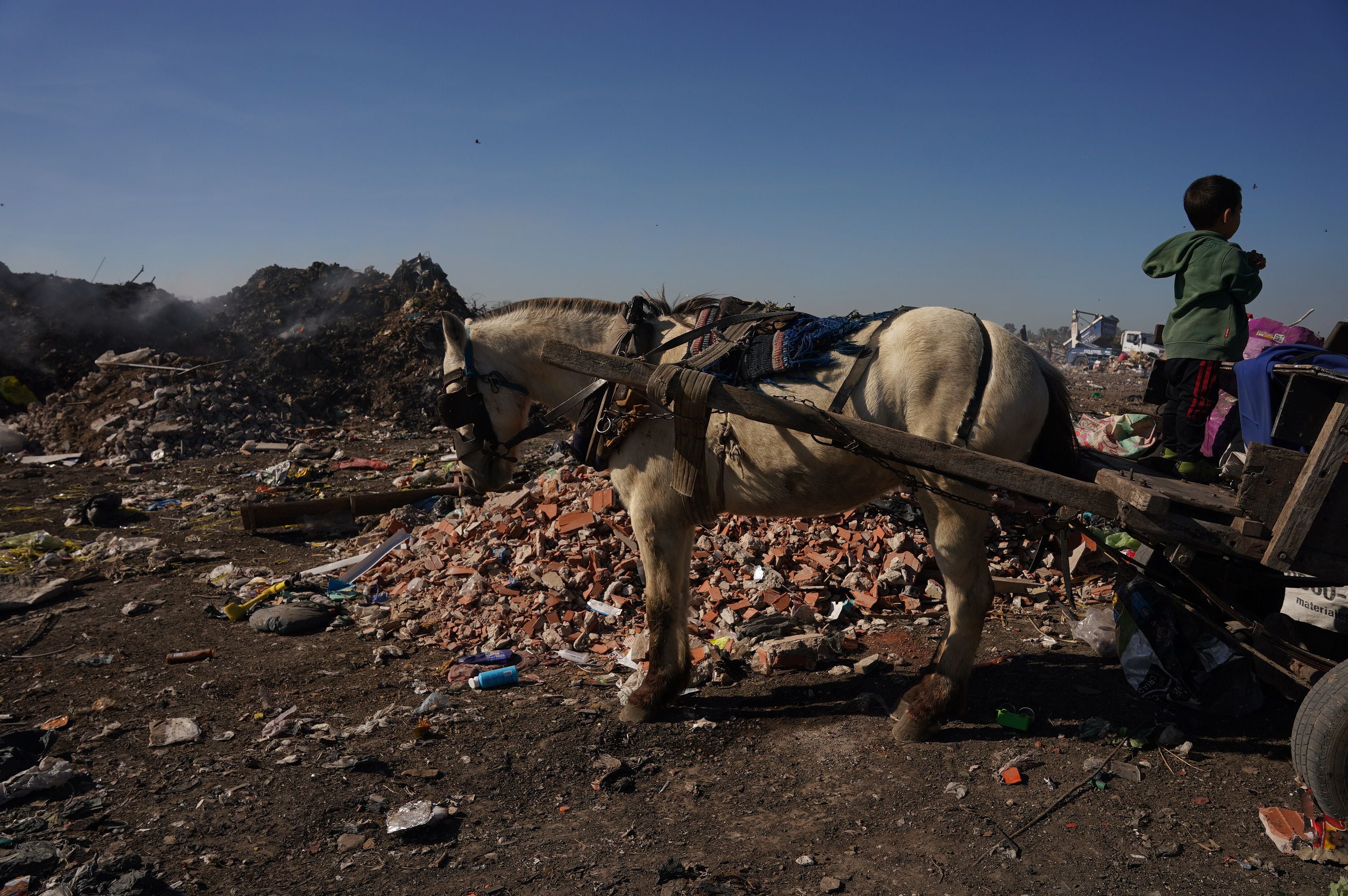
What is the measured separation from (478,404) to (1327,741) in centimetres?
402

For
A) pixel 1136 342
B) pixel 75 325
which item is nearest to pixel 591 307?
pixel 75 325

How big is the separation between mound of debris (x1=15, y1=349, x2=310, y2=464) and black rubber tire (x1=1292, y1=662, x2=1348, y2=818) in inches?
592

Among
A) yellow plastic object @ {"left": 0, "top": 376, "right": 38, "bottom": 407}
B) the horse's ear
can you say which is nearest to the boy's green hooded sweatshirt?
the horse's ear

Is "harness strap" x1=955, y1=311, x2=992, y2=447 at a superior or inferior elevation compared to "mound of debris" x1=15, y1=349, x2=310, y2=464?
superior

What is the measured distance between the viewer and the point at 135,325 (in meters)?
19.5

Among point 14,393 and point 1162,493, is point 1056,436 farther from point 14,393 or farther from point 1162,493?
point 14,393

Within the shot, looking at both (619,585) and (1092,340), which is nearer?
(619,585)

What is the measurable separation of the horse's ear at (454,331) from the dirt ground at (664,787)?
2.10 m

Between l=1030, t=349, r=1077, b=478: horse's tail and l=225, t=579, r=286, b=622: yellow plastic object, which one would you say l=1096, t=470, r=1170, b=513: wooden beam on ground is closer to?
l=1030, t=349, r=1077, b=478: horse's tail

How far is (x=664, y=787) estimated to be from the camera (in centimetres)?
346

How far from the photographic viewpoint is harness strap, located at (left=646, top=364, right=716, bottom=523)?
3207mm

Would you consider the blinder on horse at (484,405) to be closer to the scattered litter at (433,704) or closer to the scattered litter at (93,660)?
the scattered litter at (433,704)

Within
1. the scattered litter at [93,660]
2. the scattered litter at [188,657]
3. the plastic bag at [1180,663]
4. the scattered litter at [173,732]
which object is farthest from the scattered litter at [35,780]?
the plastic bag at [1180,663]

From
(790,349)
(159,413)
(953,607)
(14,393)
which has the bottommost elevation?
A: (953,607)
